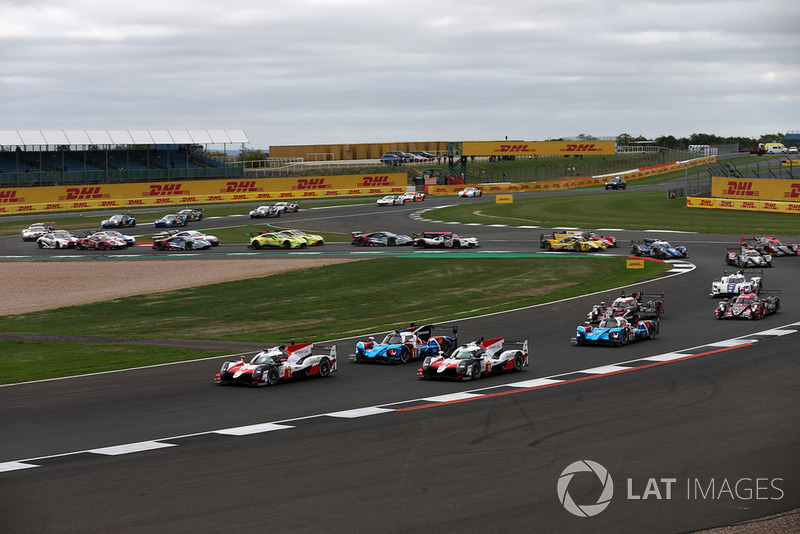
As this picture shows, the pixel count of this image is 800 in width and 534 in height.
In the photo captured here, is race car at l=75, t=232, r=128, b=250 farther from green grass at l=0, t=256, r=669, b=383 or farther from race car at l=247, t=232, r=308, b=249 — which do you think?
green grass at l=0, t=256, r=669, b=383

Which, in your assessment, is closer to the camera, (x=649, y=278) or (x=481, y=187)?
(x=649, y=278)

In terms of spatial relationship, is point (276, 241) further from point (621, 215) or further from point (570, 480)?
point (570, 480)

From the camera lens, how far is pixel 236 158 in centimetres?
14250

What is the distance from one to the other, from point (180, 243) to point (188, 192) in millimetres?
43826

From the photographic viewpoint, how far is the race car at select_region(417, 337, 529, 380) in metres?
26.6

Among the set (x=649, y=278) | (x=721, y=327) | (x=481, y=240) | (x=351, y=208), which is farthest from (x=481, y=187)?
(x=721, y=327)

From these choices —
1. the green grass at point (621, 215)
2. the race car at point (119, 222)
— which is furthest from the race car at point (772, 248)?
the race car at point (119, 222)

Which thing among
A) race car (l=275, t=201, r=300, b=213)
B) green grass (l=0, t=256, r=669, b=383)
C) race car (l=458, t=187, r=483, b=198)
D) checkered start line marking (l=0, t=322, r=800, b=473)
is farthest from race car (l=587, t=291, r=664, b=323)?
race car (l=458, t=187, r=483, b=198)

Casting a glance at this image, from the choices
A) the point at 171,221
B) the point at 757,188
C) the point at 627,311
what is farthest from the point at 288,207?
the point at 627,311

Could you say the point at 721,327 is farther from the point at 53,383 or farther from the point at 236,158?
the point at 236,158

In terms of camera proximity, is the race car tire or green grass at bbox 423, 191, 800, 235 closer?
the race car tire

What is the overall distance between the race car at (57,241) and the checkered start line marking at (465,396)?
174ft

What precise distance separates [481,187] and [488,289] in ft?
242

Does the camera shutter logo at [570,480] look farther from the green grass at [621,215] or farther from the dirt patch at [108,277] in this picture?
the green grass at [621,215]
